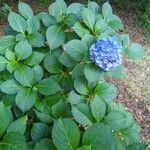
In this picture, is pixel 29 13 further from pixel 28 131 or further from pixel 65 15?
pixel 28 131

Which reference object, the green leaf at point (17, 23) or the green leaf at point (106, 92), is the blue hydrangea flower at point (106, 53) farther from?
the green leaf at point (17, 23)

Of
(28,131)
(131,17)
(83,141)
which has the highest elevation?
(83,141)

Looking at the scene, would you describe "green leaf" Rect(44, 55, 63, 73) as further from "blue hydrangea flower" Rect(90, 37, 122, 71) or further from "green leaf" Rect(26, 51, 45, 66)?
"blue hydrangea flower" Rect(90, 37, 122, 71)

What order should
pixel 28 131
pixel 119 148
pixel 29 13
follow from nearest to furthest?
pixel 119 148
pixel 28 131
pixel 29 13

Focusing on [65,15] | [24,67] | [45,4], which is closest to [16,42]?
[24,67]

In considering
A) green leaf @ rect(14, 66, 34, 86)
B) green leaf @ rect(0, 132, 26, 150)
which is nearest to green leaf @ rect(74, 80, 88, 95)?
green leaf @ rect(14, 66, 34, 86)

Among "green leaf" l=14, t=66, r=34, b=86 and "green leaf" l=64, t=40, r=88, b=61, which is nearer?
"green leaf" l=64, t=40, r=88, b=61
